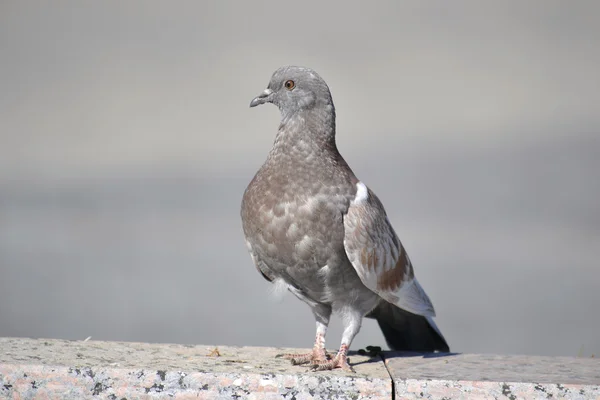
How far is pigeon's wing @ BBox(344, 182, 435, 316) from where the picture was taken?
4.00m

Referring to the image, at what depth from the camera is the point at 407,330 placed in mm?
4766

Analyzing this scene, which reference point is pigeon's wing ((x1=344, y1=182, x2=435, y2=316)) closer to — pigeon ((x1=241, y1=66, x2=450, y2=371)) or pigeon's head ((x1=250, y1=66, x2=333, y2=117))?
pigeon ((x1=241, y1=66, x2=450, y2=371))

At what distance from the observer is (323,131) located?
168 inches

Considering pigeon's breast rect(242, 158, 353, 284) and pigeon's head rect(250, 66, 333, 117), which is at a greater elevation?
pigeon's head rect(250, 66, 333, 117)

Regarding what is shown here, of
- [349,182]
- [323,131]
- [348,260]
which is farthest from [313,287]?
[323,131]

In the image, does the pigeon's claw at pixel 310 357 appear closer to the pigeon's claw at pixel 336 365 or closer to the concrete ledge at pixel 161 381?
the pigeon's claw at pixel 336 365

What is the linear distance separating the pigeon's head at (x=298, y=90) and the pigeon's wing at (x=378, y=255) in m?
0.55

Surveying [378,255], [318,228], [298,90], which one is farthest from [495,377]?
[298,90]

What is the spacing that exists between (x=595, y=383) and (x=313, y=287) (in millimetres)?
1503

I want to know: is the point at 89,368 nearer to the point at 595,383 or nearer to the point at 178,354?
the point at 178,354

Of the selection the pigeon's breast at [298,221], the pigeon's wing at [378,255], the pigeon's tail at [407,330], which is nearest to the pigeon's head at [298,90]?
the pigeon's breast at [298,221]

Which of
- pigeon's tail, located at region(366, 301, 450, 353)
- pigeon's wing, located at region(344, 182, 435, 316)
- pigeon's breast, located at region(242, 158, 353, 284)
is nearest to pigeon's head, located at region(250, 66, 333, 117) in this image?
pigeon's breast, located at region(242, 158, 353, 284)

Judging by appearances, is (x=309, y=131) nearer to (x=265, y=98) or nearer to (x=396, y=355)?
A: (x=265, y=98)

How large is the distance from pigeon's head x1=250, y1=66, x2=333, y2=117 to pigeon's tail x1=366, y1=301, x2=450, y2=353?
1354mm
